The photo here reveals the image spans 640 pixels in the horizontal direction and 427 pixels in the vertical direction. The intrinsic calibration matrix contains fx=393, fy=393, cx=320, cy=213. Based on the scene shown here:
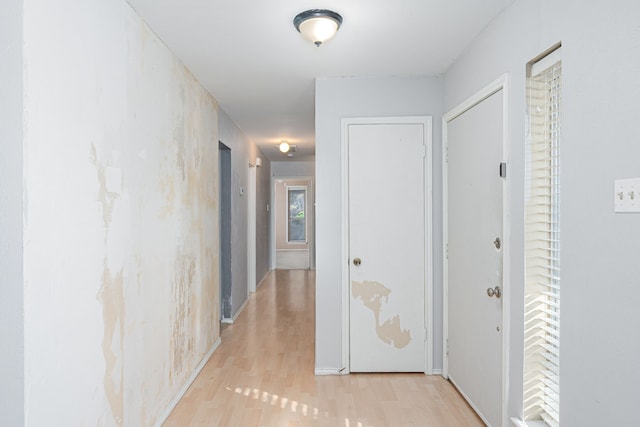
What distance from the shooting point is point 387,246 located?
10.8 feet

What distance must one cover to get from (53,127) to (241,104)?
9.14 ft

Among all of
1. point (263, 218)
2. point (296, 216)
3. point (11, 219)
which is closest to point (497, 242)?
point (11, 219)

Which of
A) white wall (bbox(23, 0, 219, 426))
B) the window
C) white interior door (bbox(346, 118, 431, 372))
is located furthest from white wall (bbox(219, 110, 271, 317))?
the window

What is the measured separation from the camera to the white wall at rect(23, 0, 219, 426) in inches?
54.3

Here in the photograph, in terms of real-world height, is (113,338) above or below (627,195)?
below

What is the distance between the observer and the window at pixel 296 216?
42.2ft

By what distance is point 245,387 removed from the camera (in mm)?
3033

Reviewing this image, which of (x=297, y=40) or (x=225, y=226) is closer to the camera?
(x=297, y=40)

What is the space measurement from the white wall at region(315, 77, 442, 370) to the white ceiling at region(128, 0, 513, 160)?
133 mm

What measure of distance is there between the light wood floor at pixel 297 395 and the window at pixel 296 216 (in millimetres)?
8725

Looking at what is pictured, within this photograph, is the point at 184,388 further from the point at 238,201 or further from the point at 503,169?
the point at 238,201

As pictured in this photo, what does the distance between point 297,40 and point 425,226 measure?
1.76m

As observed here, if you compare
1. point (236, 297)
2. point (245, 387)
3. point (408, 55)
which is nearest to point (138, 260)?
point (245, 387)

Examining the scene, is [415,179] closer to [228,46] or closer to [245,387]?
[228,46]
